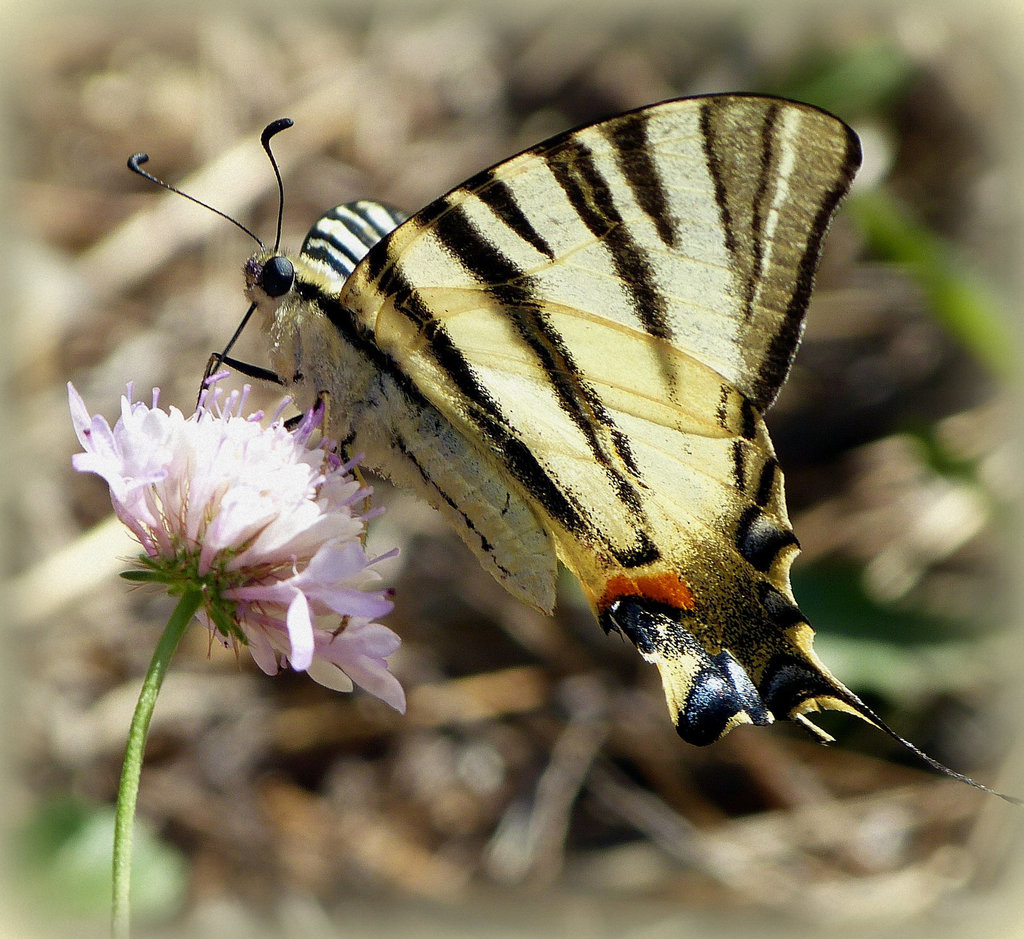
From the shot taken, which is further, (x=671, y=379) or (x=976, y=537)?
(x=976, y=537)

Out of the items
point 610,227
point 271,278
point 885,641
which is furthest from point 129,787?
point 885,641

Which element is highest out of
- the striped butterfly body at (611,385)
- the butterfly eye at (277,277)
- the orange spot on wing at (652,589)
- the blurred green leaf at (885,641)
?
the butterfly eye at (277,277)

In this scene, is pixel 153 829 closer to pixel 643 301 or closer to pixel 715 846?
pixel 715 846

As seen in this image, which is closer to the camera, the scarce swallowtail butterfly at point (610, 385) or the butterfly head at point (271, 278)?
the scarce swallowtail butterfly at point (610, 385)

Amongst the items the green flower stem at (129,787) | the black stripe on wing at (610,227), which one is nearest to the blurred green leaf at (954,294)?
the black stripe on wing at (610,227)

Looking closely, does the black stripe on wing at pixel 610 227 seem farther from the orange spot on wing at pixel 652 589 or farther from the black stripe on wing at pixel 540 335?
the orange spot on wing at pixel 652 589

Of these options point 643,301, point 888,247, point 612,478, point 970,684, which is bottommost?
point 970,684

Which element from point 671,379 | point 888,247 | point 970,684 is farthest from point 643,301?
point 970,684
